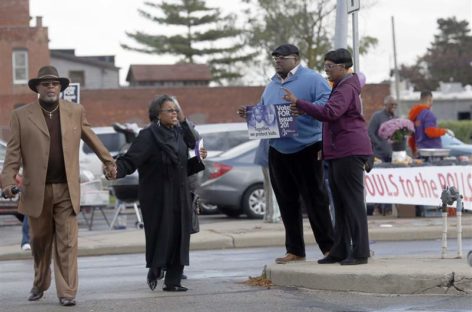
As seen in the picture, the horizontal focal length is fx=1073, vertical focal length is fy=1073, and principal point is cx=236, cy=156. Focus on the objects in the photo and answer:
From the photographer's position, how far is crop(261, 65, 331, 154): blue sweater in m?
9.98

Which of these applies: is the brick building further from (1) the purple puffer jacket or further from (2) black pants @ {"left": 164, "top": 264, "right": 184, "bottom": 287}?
(1) the purple puffer jacket

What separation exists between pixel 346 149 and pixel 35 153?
108 inches

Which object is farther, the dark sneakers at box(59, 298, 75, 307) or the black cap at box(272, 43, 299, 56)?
the black cap at box(272, 43, 299, 56)

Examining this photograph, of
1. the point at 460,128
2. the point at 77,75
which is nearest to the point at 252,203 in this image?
the point at 460,128

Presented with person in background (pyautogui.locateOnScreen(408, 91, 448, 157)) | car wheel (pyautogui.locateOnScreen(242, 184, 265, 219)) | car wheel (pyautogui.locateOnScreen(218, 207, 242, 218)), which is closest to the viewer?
person in background (pyautogui.locateOnScreen(408, 91, 448, 157))

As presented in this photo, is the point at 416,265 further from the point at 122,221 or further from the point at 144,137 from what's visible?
the point at 122,221

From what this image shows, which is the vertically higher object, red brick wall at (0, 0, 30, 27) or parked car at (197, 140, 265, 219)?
red brick wall at (0, 0, 30, 27)

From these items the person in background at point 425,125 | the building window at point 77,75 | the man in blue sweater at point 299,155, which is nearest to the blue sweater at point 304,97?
the man in blue sweater at point 299,155

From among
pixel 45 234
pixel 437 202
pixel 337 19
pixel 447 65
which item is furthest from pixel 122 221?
pixel 447 65

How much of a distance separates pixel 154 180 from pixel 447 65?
99722 millimetres

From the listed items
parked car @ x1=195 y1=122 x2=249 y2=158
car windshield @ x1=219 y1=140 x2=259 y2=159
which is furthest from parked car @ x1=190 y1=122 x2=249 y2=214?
car windshield @ x1=219 y1=140 x2=259 y2=159

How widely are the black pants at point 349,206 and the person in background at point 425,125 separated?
27.6 ft

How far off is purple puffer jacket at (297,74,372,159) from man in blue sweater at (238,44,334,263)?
31 centimetres

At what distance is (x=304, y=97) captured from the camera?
998 centimetres
